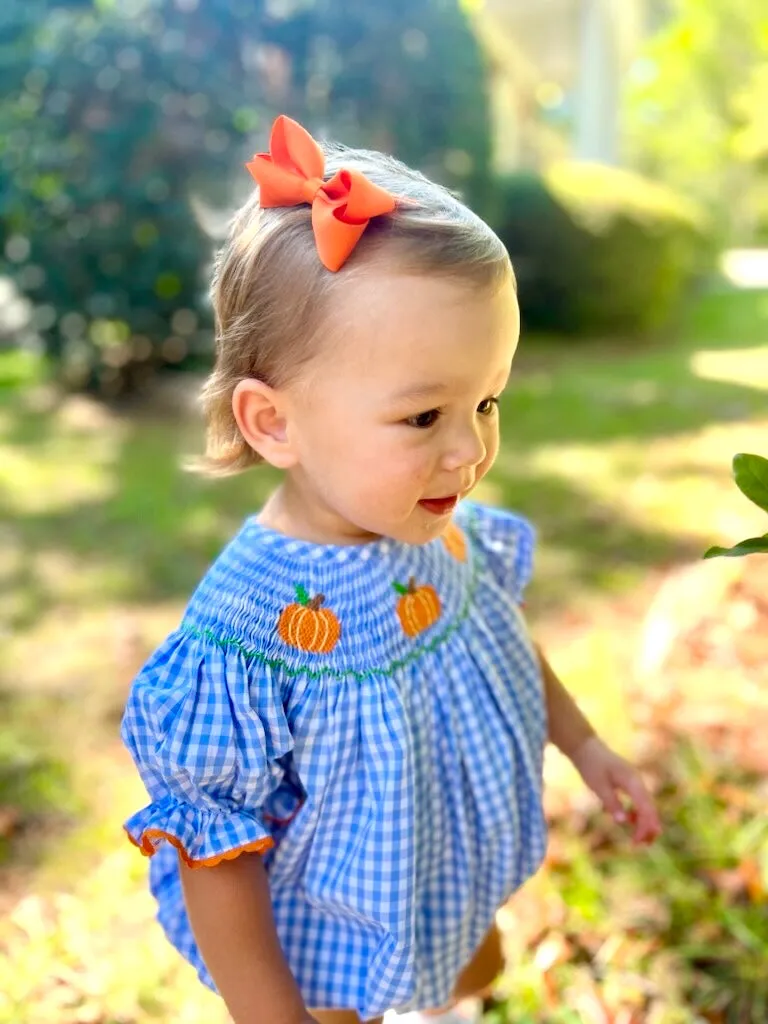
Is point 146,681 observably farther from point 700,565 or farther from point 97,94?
point 97,94

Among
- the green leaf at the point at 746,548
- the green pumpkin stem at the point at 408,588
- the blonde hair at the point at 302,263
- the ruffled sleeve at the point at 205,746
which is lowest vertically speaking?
the ruffled sleeve at the point at 205,746

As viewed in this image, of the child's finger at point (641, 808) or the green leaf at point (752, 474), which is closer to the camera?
the green leaf at point (752, 474)

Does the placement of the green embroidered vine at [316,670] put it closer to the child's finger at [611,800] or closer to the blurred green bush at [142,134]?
the child's finger at [611,800]

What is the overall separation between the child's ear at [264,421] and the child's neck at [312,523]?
3.2 inches

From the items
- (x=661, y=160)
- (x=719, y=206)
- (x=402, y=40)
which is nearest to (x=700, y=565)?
(x=402, y=40)

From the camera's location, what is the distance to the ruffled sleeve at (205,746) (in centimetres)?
126

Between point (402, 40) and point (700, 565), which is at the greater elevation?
point (402, 40)

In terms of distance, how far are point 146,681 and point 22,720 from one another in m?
1.81

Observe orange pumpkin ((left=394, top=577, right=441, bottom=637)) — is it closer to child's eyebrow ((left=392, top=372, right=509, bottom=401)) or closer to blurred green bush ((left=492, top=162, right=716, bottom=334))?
child's eyebrow ((left=392, top=372, right=509, bottom=401))

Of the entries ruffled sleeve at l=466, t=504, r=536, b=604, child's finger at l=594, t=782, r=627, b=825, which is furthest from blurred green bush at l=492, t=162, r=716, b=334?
child's finger at l=594, t=782, r=627, b=825

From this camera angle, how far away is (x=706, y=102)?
19719mm

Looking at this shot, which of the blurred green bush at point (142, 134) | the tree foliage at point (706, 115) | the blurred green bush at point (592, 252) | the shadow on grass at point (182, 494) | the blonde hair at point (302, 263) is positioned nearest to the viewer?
the blonde hair at point (302, 263)

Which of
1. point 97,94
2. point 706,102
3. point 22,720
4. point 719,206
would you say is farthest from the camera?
point 719,206

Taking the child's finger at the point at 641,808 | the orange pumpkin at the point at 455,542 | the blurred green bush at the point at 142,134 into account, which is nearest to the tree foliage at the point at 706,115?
the blurred green bush at the point at 142,134
